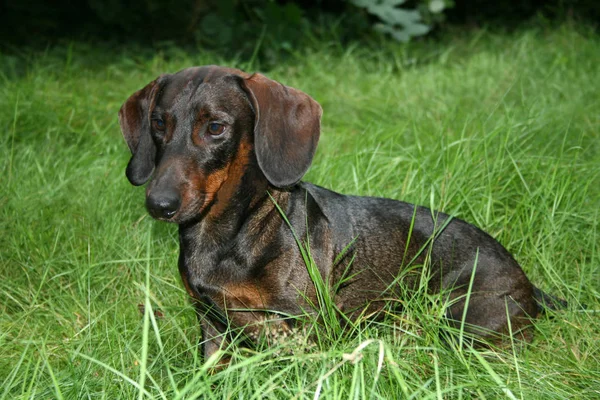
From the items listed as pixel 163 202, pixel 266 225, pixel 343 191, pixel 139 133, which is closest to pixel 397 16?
pixel 343 191

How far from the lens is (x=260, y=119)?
259 cm

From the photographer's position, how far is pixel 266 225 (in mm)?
2717

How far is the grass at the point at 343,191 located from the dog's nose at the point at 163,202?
0.15 metres

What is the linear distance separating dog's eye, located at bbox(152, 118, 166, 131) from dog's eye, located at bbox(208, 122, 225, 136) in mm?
194

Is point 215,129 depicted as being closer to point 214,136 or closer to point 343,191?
point 214,136

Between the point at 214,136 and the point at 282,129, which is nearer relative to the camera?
the point at 214,136

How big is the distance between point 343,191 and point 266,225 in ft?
4.00

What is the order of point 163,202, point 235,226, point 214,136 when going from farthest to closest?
point 235,226 → point 214,136 → point 163,202

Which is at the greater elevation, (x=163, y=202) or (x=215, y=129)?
(x=215, y=129)

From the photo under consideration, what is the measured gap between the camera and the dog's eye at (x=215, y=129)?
2.49m

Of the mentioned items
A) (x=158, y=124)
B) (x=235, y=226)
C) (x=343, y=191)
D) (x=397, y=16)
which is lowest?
(x=343, y=191)

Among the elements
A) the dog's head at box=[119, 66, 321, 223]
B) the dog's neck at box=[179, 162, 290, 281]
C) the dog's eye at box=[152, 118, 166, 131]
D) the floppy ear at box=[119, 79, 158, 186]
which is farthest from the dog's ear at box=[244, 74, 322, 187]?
the floppy ear at box=[119, 79, 158, 186]

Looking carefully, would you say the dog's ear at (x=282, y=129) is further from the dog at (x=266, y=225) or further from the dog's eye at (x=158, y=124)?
the dog's eye at (x=158, y=124)

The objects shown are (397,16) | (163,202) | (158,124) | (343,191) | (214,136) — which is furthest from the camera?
(397,16)
